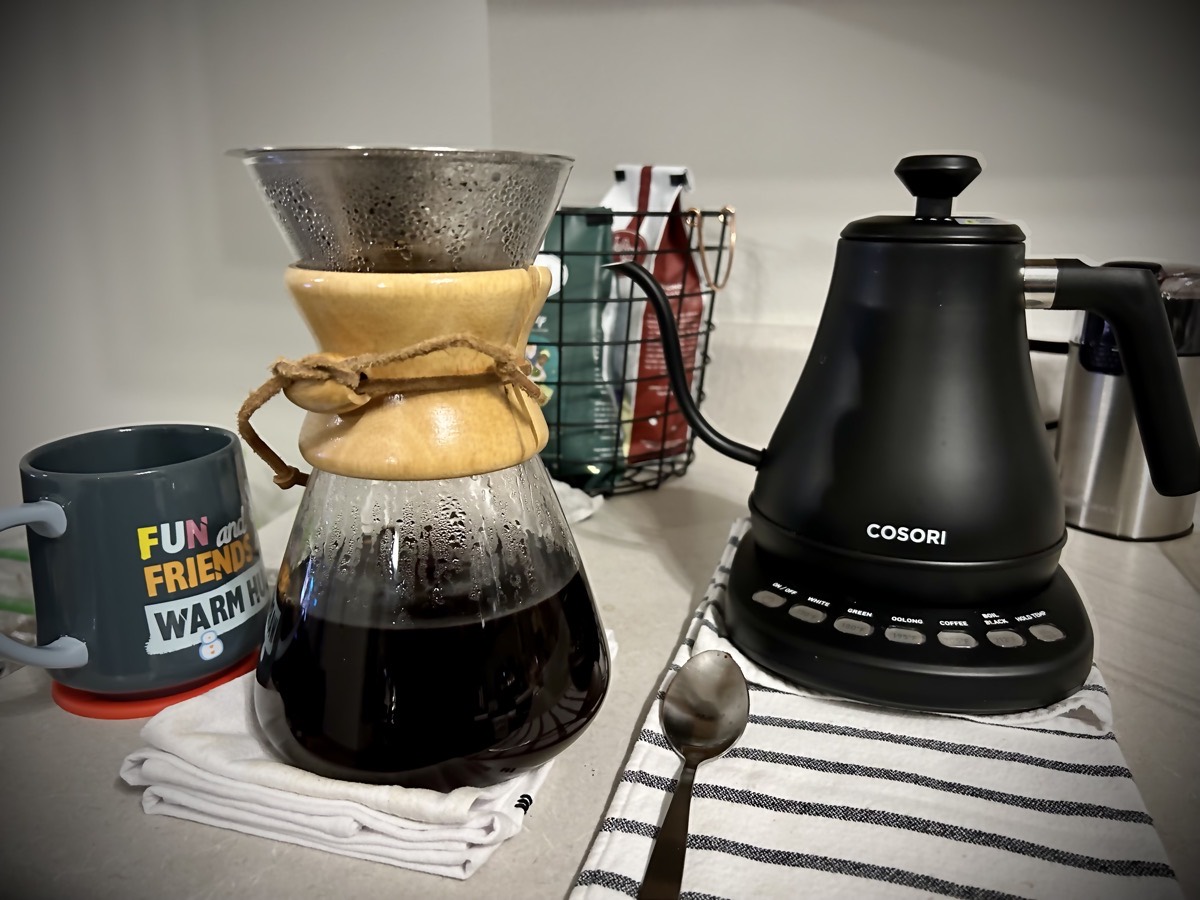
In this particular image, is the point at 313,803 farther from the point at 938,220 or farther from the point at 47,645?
the point at 938,220

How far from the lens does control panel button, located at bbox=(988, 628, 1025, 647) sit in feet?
1.35

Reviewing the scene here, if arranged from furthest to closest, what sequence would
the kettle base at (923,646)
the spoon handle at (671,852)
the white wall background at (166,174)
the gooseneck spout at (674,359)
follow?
the white wall background at (166,174)
the gooseneck spout at (674,359)
the kettle base at (923,646)
the spoon handle at (671,852)

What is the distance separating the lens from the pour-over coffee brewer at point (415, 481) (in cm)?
31

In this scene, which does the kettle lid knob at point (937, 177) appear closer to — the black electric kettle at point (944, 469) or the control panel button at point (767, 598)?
the black electric kettle at point (944, 469)

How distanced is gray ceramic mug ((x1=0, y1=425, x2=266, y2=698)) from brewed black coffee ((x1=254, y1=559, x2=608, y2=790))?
72mm

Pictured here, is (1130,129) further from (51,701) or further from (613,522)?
(51,701)

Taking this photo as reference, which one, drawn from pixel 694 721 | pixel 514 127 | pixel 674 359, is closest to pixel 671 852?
pixel 694 721

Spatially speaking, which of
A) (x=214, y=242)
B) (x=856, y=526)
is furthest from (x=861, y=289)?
(x=214, y=242)

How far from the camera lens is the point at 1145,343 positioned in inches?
17.1

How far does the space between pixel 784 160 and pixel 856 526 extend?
20.6 inches

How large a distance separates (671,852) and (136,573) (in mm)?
280

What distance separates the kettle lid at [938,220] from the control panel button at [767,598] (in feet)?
0.67

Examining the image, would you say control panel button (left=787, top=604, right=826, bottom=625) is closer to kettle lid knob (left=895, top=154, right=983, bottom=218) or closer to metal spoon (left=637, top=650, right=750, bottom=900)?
metal spoon (left=637, top=650, right=750, bottom=900)

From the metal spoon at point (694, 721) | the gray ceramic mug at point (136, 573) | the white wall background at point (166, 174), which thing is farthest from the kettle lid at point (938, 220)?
the white wall background at point (166, 174)
